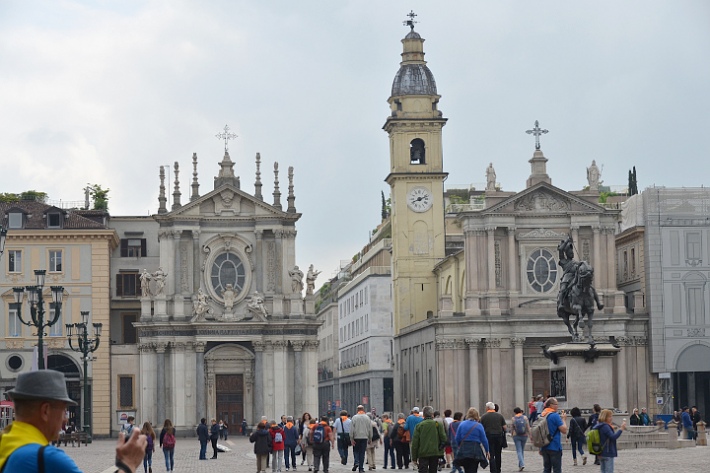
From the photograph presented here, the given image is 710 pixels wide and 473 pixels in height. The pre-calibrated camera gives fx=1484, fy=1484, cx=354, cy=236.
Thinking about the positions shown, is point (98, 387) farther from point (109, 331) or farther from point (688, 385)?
point (688, 385)

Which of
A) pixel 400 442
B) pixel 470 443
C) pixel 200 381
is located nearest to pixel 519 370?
pixel 200 381

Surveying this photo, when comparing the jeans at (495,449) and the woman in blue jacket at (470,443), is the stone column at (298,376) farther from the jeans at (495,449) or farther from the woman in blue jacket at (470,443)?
the woman in blue jacket at (470,443)

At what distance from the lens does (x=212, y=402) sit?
8794cm

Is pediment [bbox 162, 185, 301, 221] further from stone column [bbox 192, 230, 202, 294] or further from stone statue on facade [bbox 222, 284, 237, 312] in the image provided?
stone statue on facade [bbox 222, 284, 237, 312]

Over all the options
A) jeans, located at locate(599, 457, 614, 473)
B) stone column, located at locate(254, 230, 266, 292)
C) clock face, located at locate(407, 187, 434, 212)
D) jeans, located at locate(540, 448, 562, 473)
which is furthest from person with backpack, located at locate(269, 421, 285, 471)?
clock face, located at locate(407, 187, 434, 212)

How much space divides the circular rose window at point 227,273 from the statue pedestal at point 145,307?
161 inches

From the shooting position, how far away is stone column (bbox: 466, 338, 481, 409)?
9069 centimetres

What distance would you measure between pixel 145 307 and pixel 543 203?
25.4 meters

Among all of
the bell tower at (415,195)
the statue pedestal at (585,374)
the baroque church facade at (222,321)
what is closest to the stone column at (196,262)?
the baroque church facade at (222,321)

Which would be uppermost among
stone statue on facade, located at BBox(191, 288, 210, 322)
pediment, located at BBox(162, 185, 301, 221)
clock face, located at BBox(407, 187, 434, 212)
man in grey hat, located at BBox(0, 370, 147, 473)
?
clock face, located at BBox(407, 187, 434, 212)

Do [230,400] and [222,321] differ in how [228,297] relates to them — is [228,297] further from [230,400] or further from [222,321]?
[230,400]

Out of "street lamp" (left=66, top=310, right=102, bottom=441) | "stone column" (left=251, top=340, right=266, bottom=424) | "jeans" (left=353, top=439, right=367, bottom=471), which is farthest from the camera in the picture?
"stone column" (left=251, top=340, right=266, bottom=424)

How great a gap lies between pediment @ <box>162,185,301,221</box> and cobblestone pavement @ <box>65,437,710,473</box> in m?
27.9

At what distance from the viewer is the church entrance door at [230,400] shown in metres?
88.6
